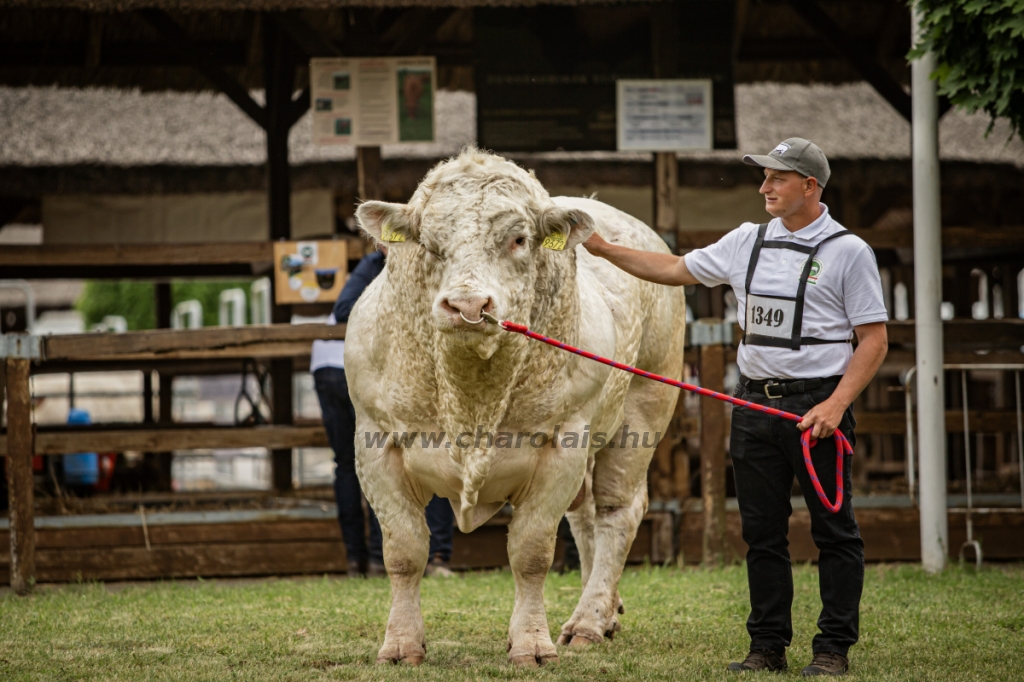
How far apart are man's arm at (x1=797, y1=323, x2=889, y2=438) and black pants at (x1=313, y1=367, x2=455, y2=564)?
321 centimetres

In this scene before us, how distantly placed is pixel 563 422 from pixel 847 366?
109 cm

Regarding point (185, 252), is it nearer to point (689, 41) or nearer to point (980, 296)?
point (689, 41)

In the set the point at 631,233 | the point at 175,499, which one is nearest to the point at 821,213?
the point at 631,233

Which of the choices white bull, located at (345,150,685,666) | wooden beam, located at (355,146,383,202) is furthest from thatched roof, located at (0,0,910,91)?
white bull, located at (345,150,685,666)

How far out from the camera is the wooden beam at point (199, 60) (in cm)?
825

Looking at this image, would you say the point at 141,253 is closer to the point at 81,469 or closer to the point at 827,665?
the point at 81,469

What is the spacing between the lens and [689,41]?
26.1 feet

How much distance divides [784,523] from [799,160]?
1326mm

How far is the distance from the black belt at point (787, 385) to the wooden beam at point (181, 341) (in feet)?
10.8

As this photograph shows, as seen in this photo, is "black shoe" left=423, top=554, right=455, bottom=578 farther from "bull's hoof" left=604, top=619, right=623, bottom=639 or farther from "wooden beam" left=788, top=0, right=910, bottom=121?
"wooden beam" left=788, top=0, right=910, bottom=121

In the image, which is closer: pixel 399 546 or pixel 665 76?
pixel 399 546

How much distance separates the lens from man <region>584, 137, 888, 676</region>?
403 cm

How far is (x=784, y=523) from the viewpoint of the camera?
168 inches

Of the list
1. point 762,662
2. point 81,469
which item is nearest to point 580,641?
point 762,662
